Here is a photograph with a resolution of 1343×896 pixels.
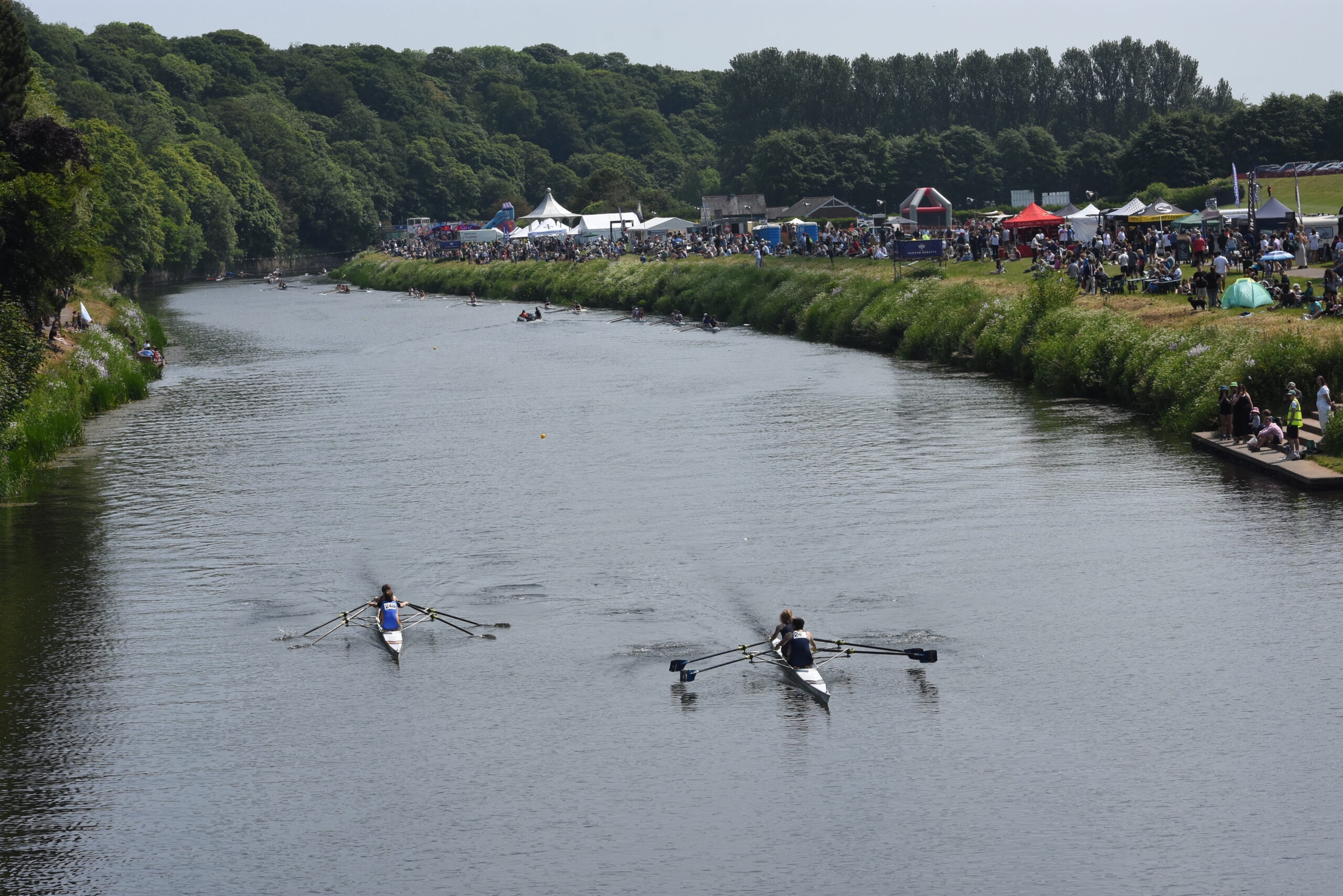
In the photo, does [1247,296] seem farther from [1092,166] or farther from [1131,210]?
[1092,166]

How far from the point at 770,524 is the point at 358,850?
1596 centimetres

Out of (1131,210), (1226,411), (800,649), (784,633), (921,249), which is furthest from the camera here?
(1131,210)

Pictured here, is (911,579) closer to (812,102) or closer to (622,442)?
(622,442)

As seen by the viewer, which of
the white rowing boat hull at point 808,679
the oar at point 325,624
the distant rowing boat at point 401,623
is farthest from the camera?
the oar at point 325,624

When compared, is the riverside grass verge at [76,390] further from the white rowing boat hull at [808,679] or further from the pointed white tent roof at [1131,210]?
the pointed white tent roof at [1131,210]

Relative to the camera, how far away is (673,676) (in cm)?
2253

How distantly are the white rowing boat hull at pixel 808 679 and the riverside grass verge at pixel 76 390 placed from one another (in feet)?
79.7

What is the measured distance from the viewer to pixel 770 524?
31594 millimetres

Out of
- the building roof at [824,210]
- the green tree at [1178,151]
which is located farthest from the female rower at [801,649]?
the green tree at [1178,151]

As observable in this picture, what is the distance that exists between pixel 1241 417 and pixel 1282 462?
257cm

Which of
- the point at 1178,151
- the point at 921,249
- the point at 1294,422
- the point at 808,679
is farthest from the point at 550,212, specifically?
the point at 808,679

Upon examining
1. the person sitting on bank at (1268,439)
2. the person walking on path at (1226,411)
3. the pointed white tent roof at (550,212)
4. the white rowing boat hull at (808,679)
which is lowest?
the white rowing boat hull at (808,679)

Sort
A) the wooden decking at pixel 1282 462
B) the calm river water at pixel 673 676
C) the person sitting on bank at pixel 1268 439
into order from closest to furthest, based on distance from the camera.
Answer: the calm river water at pixel 673 676
the wooden decking at pixel 1282 462
the person sitting on bank at pixel 1268 439

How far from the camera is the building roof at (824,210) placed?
13050 cm
